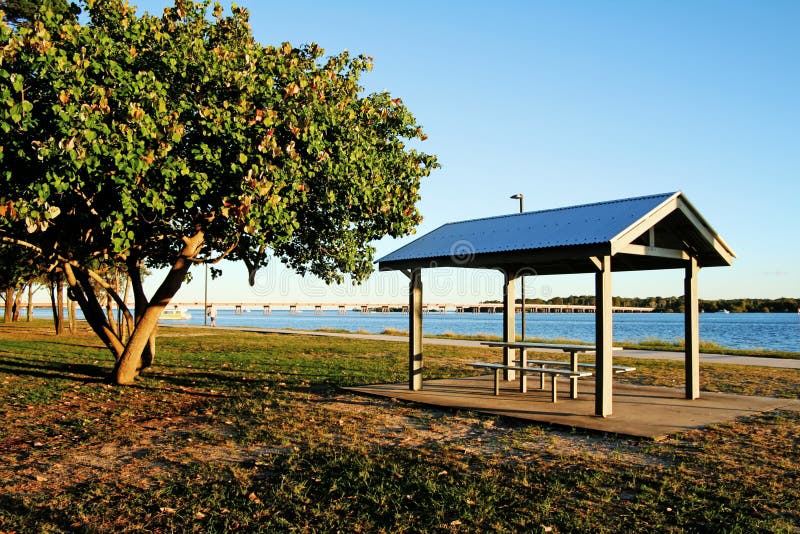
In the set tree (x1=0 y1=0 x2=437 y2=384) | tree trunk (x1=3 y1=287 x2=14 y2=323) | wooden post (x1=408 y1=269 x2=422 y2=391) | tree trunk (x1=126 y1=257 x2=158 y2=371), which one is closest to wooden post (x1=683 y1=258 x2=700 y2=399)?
wooden post (x1=408 y1=269 x2=422 y2=391)

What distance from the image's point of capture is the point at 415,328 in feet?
40.5

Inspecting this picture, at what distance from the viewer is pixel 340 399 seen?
11883 millimetres

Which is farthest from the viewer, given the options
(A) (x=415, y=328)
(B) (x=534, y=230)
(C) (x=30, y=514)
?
(A) (x=415, y=328)

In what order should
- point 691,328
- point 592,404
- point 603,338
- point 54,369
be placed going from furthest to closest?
point 54,369 → point 691,328 → point 592,404 → point 603,338

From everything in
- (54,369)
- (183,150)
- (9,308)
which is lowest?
(54,369)

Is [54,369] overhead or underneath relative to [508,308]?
underneath

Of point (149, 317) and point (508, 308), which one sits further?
point (508, 308)

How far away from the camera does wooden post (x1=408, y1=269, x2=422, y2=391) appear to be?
488 inches

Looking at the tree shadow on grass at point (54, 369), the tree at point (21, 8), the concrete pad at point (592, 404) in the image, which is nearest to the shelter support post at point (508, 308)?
the concrete pad at point (592, 404)

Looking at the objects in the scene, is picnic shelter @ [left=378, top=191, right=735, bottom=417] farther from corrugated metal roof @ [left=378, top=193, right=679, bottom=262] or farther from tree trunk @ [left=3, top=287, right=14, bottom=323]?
tree trunk @ [left=3, top=287, right=14, bottom=323]

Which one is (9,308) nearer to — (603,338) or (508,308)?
(508,308)

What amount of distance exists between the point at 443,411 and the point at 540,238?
340 centimetres

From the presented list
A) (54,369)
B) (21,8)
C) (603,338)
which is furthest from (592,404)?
(21,8)

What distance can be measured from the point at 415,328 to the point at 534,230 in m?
2.98
